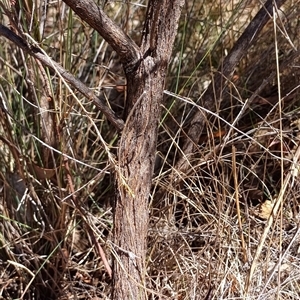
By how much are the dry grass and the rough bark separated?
0.15 metres

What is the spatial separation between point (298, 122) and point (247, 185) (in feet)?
0.71

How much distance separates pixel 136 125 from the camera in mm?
1201

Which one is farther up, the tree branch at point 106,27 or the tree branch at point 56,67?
the tree branch at point 106,27

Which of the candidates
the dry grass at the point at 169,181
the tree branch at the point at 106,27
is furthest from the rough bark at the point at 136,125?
the dry grass at the point at 169,181

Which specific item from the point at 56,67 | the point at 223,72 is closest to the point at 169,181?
the point at 223,72

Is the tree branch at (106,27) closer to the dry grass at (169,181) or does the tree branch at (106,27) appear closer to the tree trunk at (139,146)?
the tree trunk at (139,146)

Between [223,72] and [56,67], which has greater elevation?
[223,72]

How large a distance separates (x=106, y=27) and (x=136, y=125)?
20cm

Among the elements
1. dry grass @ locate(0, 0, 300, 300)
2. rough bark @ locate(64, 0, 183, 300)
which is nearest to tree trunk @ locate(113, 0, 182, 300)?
rough bark @ locate(64, 0, 183, 300)

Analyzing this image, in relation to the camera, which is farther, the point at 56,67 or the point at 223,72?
the point at 223,72

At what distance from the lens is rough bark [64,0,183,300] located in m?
1.15

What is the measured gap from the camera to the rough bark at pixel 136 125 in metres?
1.15

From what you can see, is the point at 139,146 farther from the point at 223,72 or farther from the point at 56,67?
the point at 223,72

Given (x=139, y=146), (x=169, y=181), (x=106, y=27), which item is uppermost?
(x=106, y=27)
